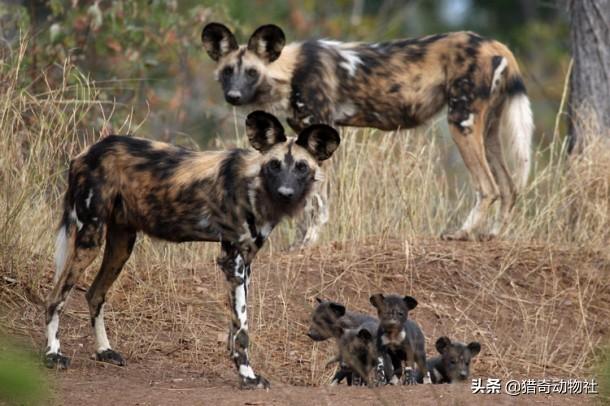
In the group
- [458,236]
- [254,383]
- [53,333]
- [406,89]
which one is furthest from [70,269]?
[406,89]

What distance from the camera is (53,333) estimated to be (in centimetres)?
500

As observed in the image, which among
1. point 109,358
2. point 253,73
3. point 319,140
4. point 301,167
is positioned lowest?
point 109,358

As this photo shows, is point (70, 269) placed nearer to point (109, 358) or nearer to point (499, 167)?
point (109, 358)

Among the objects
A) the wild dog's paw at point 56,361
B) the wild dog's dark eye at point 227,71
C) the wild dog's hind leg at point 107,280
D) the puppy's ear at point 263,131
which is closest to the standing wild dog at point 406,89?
the wild dog's dark eye at point 227,71

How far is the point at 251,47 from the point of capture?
23.3 feet

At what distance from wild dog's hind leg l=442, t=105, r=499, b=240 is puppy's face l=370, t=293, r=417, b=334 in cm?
248

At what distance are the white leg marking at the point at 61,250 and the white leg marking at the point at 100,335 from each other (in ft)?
0.85

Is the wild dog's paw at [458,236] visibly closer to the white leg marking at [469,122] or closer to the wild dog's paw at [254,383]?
the white leg marking at [469,122]

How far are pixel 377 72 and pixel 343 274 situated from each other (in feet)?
5.35

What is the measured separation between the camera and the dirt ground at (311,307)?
16.9 ft

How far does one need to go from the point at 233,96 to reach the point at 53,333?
2.41 meters

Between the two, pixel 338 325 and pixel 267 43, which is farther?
pixel 267 43

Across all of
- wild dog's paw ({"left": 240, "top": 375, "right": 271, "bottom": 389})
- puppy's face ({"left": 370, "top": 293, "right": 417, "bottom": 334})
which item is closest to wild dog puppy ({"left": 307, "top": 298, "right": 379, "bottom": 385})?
puppy's face ({"left": 370, "top": 293, "right": 417, "bottom": 334})

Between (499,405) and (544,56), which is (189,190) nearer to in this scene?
(499,405)
